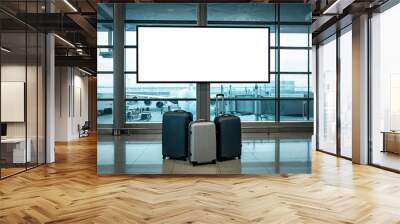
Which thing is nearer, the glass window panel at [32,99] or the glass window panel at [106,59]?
the glass window panel at [106,59]

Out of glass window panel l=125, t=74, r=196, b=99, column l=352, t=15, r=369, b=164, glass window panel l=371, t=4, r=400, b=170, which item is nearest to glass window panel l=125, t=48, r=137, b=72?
glass window panel l=125, t=74, r=196, b=99

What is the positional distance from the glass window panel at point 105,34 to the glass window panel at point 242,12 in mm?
1550

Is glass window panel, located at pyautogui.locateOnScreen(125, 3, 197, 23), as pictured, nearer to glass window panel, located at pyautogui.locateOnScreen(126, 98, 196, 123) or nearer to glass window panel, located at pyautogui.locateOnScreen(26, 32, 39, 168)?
glass window panel, located at pyautogui.locateOnScreen(126, 98, 196, 123)

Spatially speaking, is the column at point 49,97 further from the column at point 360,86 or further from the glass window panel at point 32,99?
the column at point 360,86

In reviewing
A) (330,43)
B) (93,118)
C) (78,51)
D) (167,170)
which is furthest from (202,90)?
(93,118)

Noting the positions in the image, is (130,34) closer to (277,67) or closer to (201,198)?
(277,67)

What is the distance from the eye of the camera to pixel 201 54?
5996 millimetres

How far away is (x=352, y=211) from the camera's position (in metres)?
3.80

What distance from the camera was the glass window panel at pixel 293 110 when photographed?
5820 mm

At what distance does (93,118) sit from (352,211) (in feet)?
54.5

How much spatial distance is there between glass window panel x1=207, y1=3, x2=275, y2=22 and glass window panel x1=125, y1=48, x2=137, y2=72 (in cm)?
133

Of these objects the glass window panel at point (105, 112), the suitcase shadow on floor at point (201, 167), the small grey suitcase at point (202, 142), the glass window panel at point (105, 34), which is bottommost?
the suitcase shadow on floor at point (201, 167)

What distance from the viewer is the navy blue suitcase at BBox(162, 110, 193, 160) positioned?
604cm

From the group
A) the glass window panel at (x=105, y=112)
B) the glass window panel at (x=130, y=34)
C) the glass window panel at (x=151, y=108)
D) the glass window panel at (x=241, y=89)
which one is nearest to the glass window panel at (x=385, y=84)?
the glass window panel at (x=241, y=89)
